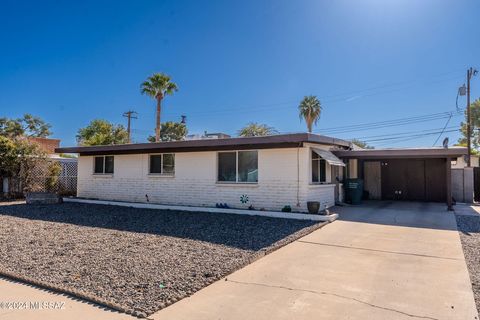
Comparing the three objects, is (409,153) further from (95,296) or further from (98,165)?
(98,165)

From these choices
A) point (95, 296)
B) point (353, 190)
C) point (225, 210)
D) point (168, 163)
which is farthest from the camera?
point (353, 190)

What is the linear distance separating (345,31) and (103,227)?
1307cm

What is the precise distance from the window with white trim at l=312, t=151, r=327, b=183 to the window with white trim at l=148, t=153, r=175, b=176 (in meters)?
6.01

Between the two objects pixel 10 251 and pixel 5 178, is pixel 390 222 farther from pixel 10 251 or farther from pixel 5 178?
pixel 5 178

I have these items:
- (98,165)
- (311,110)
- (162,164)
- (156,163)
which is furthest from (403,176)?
(311,110)

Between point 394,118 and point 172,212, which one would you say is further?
point 394,118

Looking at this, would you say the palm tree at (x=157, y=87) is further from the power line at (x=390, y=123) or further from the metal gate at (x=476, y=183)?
the metal gate at (x=476, y=183)

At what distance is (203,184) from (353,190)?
694 centimetres

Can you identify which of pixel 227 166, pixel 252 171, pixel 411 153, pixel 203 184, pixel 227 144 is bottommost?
pixel 203 184

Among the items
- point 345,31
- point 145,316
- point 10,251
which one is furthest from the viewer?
point 345,31

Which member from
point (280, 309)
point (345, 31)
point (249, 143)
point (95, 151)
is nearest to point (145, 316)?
point (280, 309)

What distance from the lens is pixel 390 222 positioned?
10.0m

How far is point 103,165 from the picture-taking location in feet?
52.2

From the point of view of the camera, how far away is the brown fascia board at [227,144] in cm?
1047
